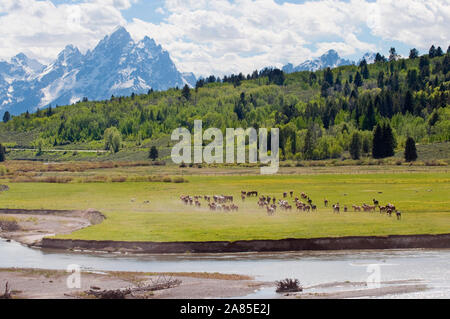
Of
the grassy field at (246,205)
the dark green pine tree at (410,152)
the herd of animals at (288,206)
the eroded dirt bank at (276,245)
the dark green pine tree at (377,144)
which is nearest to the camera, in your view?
the eroded dirt bank at (276,245)

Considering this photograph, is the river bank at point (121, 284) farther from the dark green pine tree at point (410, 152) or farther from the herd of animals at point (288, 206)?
the dark green pine tree at point (410, 152)

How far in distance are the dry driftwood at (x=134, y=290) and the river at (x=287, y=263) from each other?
5.51 metres

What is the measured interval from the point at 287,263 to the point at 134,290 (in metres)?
14.3

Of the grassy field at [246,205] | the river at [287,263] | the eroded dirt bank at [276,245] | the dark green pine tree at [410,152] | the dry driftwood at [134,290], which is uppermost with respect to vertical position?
the dark green pine tree at [410,152]

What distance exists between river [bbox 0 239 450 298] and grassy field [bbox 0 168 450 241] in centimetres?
349

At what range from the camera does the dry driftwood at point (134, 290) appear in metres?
35.8

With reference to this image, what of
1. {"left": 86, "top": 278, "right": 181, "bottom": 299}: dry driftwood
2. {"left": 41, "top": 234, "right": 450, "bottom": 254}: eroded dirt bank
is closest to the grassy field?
{"left": 41, "top": 234, "right": 450, "bottom": 254}: eroded dirt bank

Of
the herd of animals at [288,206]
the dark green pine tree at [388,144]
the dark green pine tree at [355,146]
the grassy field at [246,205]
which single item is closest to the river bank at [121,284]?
the grassy field at [246,205]

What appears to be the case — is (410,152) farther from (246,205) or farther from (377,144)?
(246,205)

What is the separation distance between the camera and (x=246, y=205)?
79.4m

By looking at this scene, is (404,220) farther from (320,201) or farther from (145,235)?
(145,235)

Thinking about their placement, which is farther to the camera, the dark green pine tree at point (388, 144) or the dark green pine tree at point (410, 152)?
the dark green pine tree at point (388, 144)

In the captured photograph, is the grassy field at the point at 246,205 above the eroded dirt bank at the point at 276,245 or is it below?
above

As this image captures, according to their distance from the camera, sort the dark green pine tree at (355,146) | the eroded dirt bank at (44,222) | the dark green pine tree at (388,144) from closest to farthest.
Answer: the eroded dirt bank at (44,222)
the dark green pine tree at (388,144)
the dark green pine tree at (355,146)
